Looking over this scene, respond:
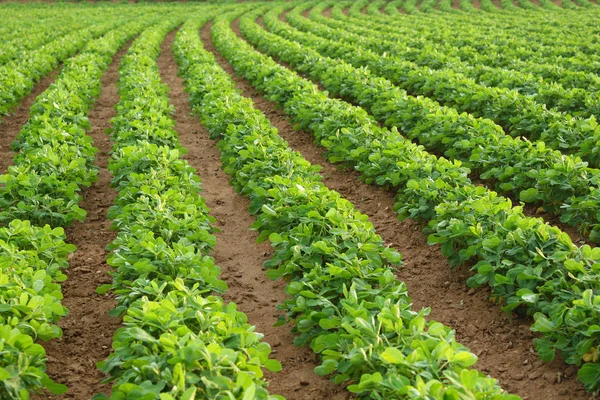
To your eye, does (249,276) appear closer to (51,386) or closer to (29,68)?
(51,386)

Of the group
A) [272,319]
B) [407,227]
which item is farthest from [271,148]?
[272,319]

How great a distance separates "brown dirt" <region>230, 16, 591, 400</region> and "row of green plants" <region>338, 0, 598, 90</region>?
6387mm

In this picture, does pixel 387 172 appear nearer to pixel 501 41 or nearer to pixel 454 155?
pixel 454 155

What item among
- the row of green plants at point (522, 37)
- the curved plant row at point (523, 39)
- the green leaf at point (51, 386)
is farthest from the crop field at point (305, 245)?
the row of green plants at point (522, 37)

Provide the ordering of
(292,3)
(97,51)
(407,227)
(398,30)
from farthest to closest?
1. (292,3)
2. (398,30)
3. (97,51)
4. (407,227)

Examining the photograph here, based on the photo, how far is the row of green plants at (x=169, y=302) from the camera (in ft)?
11.0

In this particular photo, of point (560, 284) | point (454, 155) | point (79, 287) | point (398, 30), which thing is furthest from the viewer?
point (398, 30)

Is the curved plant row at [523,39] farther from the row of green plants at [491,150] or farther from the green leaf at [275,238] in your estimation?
the green leaf at [275,238]

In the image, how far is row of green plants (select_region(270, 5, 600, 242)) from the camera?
6.36 meters

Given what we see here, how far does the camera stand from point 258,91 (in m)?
13.4

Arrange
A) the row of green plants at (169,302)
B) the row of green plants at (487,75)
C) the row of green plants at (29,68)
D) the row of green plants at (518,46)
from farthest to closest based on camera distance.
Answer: the row of green plants at (518,46) < the row of green plants at (29,68) < the row of green plants at (487,75) < the row of green plants at (169,302)

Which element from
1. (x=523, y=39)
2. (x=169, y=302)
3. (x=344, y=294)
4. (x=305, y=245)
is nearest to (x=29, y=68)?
(x=305, y=245)

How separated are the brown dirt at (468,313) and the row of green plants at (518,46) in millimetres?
6387

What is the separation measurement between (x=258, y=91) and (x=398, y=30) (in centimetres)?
1019
